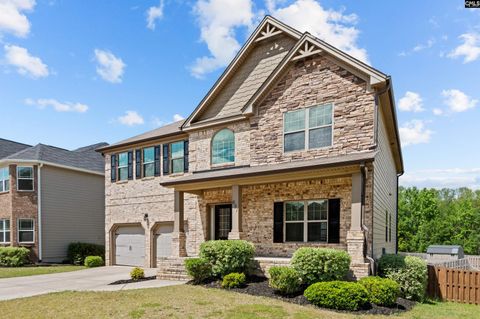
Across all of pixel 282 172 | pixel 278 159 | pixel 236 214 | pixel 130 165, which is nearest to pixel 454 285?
pixel 282 172

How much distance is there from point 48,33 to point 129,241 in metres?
11.5

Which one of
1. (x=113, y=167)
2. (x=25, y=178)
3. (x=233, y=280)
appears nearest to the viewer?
(x=233, y=280)

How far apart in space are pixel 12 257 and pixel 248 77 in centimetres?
1793

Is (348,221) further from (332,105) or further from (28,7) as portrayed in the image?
(28,7)

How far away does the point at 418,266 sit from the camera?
34.8 ft

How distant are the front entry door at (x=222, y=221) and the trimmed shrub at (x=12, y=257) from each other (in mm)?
13636

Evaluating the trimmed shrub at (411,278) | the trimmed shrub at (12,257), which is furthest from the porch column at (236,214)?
the trimmed shrub at (12,257)

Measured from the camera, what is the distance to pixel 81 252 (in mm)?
22609

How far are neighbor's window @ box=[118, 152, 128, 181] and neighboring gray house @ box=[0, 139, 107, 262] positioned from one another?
630cm

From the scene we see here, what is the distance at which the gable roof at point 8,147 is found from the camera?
2862cm

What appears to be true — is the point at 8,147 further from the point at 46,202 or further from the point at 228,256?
the point at 228,256

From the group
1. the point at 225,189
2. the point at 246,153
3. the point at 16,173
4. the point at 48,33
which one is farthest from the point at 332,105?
the point at 16,173

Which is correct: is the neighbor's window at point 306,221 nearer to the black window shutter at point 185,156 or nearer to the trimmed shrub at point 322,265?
the trimmed shrub at point 322,265

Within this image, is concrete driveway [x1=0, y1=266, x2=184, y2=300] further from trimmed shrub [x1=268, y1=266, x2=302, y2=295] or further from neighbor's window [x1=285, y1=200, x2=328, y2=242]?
neighbor's window [x1=285, y1=200, x2=328, y2=242]
